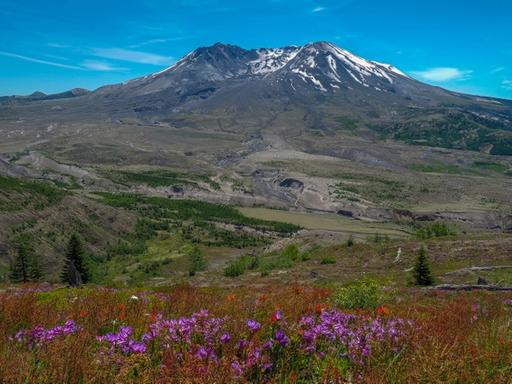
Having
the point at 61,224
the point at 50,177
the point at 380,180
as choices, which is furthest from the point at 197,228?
the point at 380,180

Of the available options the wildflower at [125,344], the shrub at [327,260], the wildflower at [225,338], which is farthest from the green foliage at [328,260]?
the wildflower at [125,344]

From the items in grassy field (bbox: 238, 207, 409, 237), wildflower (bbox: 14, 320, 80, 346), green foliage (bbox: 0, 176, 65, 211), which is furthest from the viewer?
grassy field (bbox: 238, 207, 409, 237)

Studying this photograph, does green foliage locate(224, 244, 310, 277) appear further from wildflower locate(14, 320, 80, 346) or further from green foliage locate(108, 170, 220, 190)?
green foliage locate(108, 170, 220, 190)

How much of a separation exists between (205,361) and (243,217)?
127 m

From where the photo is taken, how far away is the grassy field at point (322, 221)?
112838 millimetres

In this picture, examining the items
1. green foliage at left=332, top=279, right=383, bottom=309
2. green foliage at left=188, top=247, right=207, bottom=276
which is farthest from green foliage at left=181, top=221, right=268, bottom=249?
green foliage at left=332, top=279, right=383, bottom=309

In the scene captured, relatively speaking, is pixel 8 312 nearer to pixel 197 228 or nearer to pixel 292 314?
pixel 292 314

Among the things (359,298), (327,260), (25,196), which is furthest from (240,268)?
(25,196)

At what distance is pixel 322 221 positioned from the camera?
128m

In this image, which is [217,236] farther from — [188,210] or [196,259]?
[196,259]

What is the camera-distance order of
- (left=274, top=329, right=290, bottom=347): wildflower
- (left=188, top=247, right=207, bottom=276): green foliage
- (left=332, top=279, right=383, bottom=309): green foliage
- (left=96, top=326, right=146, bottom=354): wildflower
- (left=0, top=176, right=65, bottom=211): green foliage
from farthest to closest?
1. (left=0, top=176, right=65, bottom=211): green foliage
2. (left=188, top=247, right=207, bottom=276): green foliage
3. (left=332, top=279, right=383, bottom=309): green foliage
4. (left=274, top=329, right=290, bottom=347): wildflower
5. (left=96, top=326, right=146, bottom=354): wildflower

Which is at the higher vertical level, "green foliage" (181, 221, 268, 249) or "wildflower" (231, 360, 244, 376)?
"wildflower" (231, 360, 244, 376)

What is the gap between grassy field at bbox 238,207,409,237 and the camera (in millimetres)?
112838

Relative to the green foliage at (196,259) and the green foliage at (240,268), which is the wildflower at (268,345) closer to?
the green foliage at (240,268)
